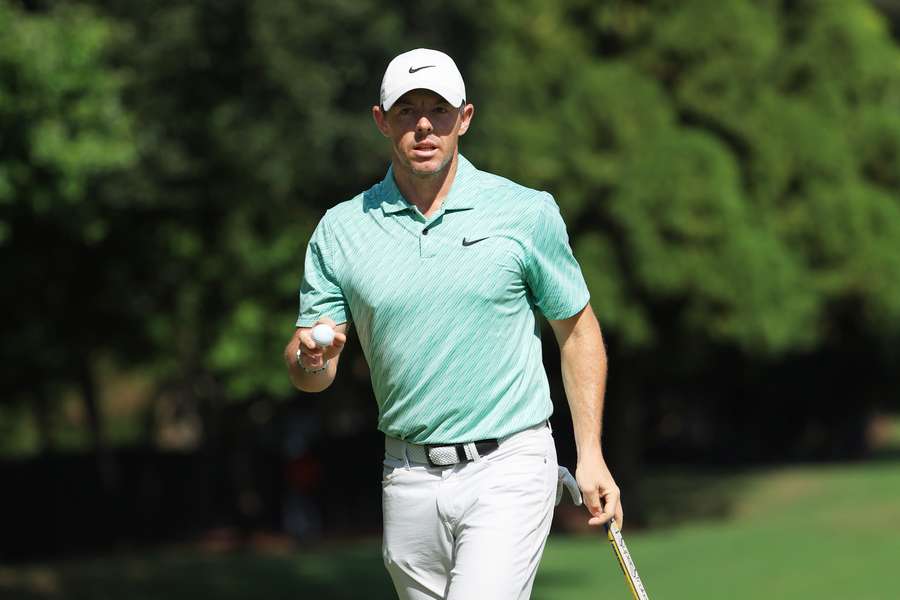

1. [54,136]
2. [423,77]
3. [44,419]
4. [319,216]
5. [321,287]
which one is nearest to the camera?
[423,77]

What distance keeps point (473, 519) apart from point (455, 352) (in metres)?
0.49

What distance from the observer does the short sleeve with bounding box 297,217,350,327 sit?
4.68 meters

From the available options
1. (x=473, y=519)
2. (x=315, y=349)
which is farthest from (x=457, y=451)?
(x=315, y=349)

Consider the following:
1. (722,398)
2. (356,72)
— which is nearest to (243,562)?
(356,72)

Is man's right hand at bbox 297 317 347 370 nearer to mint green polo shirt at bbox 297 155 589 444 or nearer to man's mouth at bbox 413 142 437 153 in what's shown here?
mint green polo shirt at bbox 297 155 589 444

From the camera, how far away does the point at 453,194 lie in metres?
4.63

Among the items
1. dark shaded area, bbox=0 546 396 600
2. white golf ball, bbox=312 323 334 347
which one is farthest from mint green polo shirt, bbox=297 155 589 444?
dark shaded area, bbox=0 546 396 600

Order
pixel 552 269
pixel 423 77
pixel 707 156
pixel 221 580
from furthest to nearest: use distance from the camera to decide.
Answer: pixel 707 156, pixel 221 580, pixel 552 269, pixel 423 77

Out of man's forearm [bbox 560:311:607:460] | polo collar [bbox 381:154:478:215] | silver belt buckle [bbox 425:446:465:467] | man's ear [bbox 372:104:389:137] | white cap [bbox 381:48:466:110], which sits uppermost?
white cap [bbox 381:48:466:110]

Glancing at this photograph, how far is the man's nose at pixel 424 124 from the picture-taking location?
451 cm

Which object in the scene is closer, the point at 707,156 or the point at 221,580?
the point at 221,580

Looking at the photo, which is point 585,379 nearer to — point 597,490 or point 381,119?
point 597,490

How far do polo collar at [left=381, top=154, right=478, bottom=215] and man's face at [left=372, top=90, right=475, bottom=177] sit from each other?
9 cm

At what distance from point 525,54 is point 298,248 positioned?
5.90 metres
